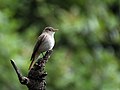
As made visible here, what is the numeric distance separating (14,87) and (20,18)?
226 cm

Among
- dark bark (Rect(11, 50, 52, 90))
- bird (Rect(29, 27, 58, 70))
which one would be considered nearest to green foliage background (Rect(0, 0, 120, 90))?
bird (Rect(29, 27, 58, 70))

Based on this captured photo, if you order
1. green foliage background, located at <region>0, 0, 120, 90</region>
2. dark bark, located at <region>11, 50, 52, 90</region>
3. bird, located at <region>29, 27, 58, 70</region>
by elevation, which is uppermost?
green foliage background, located at <region>0, 0, 120, 90</region>

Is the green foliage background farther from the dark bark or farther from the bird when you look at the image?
the dark bark

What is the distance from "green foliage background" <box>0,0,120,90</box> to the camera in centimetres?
828

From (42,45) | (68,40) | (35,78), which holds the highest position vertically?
(68,40)

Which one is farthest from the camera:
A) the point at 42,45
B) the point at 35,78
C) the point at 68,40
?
the point at 68,40

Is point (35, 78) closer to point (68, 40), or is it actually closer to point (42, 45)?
point (42, 45)

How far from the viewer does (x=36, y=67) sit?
9.06 feet

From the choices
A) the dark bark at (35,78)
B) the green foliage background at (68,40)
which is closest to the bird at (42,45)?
the dark bark at (35,78)

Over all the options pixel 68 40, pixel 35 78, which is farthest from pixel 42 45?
pixel 68 40

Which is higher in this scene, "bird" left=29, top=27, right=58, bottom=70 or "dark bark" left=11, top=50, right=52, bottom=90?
"bird" left=29, top=27, right=58, bottom=70

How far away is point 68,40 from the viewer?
33.2 feet

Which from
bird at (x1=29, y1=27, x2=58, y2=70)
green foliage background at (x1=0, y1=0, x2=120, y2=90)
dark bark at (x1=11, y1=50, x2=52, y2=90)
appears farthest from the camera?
green foliage background at (x1=0, y1=0, x2=120, y2=90)

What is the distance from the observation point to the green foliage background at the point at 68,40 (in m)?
8.28
